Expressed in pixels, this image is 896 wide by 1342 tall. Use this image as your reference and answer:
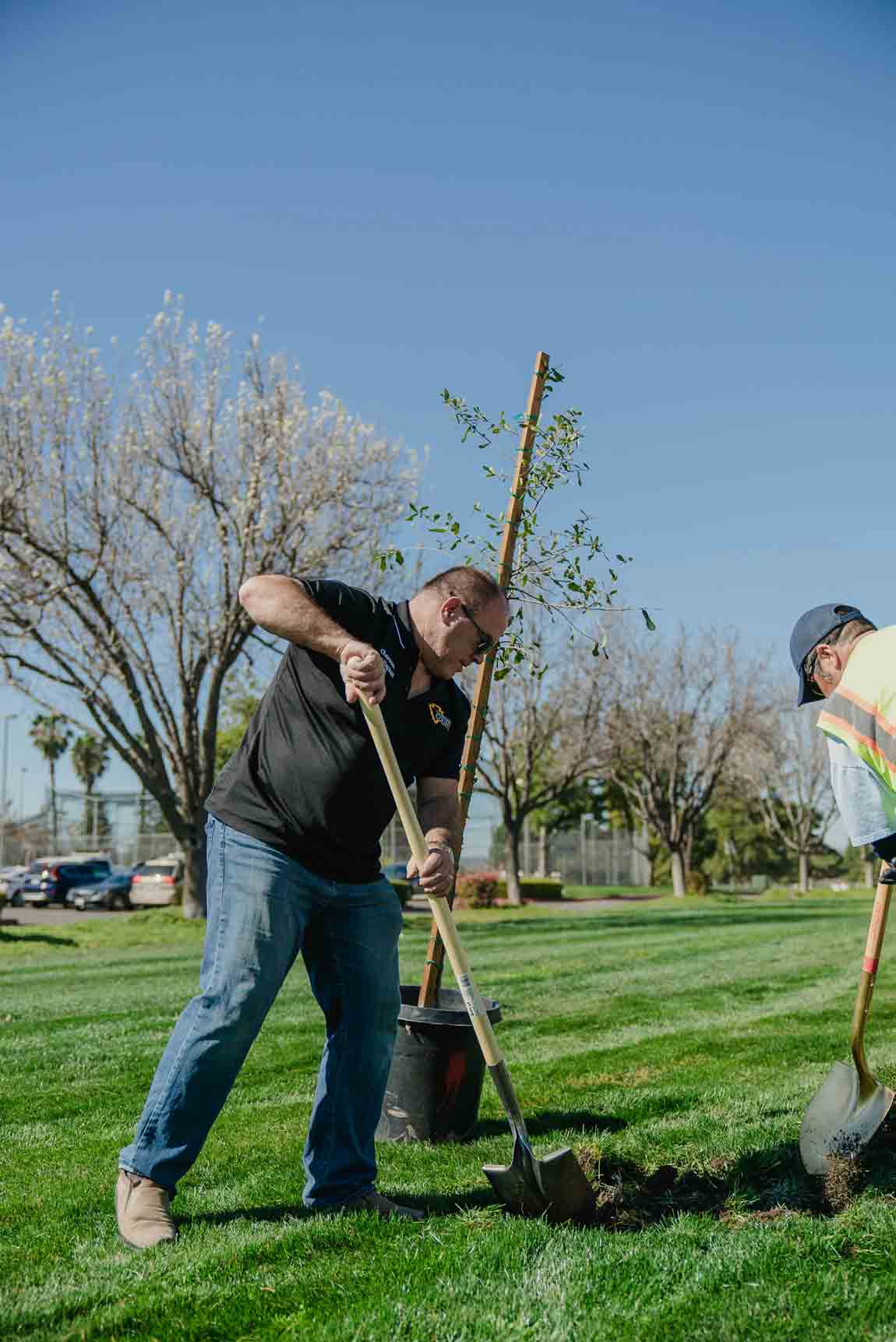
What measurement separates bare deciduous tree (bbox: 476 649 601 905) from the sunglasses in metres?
26.4

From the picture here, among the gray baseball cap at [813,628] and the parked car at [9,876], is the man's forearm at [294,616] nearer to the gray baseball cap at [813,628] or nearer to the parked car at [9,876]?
the gray baseball cap at [813,628]

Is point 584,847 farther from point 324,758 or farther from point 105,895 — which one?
point 324,758

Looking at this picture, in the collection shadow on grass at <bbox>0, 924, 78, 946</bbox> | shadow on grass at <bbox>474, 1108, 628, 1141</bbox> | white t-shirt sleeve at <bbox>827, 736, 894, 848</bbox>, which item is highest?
white t-shirt sleeve at <bbox>827, 736, 894, 848</bbox>

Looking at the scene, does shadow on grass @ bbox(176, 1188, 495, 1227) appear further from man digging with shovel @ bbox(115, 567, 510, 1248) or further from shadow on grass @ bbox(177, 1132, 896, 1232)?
man digging with shovel @ bbox(115, 567, 510, 1248)

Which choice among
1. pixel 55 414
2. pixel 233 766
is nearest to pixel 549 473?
pixel 233 766

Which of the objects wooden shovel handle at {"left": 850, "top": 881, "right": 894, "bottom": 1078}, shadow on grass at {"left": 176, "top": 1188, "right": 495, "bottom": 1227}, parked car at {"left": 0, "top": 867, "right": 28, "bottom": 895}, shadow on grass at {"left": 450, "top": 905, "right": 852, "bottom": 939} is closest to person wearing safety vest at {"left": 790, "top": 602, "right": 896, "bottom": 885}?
wooden shovel handle at {"left": 850, "top": 881, "right": 894, "bottom": 1078}

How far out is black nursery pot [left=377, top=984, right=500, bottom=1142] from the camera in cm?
439

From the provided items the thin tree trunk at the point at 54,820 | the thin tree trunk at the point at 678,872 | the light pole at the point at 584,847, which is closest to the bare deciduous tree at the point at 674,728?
the thin tree trunk at the point at 678,872

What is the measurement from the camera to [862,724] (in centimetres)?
335

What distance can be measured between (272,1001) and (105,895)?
33.8 metres

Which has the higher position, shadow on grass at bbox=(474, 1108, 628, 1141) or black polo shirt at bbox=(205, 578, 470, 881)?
black polo shirt at bbox=(205, 578, 470, 881)

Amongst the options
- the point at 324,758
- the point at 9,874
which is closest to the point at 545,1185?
the point at 324,758

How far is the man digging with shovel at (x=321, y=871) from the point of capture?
317cm

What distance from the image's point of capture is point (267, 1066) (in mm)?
6102
